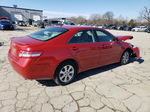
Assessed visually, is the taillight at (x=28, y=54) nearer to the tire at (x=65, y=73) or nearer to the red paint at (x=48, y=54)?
the red paint at (x=48, y=54)

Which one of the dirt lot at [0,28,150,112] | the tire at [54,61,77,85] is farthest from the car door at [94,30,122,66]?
the tire at [54,61,77,85]

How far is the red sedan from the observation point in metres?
2.56

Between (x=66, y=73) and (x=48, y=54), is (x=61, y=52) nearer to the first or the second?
(x=48, y=54)

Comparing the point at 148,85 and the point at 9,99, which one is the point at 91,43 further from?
the point at 9,99

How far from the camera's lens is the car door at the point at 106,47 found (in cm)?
373

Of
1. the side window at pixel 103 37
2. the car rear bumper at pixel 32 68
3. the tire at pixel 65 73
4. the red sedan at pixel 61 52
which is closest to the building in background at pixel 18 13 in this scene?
the side window at pixel 103 37

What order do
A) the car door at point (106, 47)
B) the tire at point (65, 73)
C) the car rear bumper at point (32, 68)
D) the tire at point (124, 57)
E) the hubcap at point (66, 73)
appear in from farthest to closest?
1. the tire at point (124, 57)
2. the car door at point (106, 47)
3. the hubcap at point (66, 73)
4. the tire at point (65, 73)
5. the car rear bumper at point (32, 68)

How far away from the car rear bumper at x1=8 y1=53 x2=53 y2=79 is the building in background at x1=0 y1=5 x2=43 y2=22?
51316mm

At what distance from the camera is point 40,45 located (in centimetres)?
260

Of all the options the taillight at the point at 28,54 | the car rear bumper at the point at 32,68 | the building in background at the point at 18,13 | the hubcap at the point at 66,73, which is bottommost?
the hubcap at the point at 66,73

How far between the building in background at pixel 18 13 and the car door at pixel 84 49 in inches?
2005

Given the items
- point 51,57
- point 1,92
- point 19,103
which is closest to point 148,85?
point 51,57

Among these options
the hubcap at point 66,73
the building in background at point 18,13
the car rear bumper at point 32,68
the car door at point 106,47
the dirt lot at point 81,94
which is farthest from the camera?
the building in background at point 18,13

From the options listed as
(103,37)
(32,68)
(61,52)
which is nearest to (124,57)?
(103,37)
